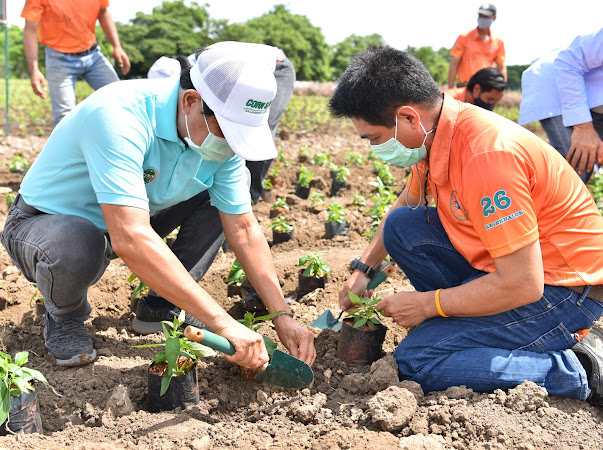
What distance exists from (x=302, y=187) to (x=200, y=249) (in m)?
3.11

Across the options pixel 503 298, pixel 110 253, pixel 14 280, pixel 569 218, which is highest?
pixel 569 218

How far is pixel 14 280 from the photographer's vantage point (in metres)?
3.46

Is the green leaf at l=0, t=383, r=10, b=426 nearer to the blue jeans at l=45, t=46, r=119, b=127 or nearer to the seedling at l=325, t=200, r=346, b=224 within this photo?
the seedling at l=325, t=200, r=346, b=224

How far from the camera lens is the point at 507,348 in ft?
7.79

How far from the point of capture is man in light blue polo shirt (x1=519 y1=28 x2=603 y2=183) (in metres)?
3.39

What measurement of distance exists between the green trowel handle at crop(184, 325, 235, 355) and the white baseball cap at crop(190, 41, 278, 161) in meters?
0.70

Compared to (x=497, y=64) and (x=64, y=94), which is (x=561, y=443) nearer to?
(x=64, y=94)

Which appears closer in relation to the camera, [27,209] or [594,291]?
[594,291]

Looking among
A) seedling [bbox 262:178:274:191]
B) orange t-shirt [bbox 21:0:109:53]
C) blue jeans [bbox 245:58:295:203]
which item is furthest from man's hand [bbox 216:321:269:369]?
orange t-shirt [bbox 21:0:109:53]

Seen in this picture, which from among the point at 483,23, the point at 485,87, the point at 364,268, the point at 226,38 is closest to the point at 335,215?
the point at 364,268

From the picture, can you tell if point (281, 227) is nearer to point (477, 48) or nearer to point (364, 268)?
point (364, 268)

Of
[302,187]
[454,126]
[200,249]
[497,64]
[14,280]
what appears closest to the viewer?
[454,126]

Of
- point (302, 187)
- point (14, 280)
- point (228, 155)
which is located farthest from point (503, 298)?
point (302, 187)

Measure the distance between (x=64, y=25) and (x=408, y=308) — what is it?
15.0 ft
